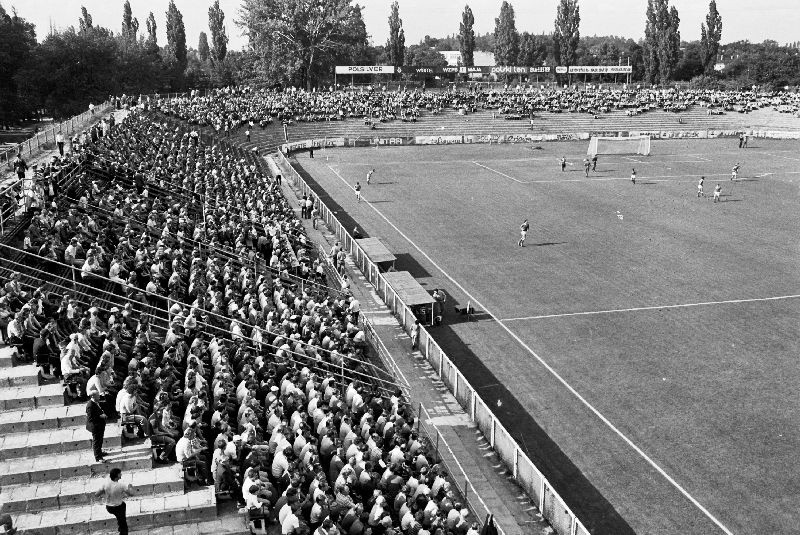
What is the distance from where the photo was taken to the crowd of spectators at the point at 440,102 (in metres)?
85.4

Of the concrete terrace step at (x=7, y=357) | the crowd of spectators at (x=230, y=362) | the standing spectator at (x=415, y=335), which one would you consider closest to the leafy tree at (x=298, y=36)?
the crowd of spectators at (x=230, y=362)

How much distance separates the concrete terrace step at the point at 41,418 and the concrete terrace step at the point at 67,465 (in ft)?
2.60

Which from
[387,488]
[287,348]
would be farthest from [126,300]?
[387,488]

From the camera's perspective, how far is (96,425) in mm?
14594

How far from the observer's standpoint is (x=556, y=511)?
16.8m

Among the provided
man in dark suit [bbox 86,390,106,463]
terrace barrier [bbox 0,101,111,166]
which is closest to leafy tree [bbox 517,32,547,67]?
terrace barrier [bbox 0,101,111,166]

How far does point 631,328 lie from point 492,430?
1100 centimetres

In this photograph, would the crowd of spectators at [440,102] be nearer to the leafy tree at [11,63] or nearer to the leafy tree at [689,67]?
the leafy tree at [11,63]

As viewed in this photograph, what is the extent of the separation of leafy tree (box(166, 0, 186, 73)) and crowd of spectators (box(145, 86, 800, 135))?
31.4 m

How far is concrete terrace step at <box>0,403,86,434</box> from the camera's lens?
615 inches

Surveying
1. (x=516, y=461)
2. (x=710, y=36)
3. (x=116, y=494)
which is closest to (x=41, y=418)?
(x=116, y=494)

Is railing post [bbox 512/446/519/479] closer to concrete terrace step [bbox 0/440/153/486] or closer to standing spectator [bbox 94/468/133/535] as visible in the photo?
concrete terrace step [bbox 0/440/153/486]

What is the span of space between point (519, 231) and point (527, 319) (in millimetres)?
15717

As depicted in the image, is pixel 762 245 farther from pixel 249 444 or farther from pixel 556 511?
pixel 249 444
